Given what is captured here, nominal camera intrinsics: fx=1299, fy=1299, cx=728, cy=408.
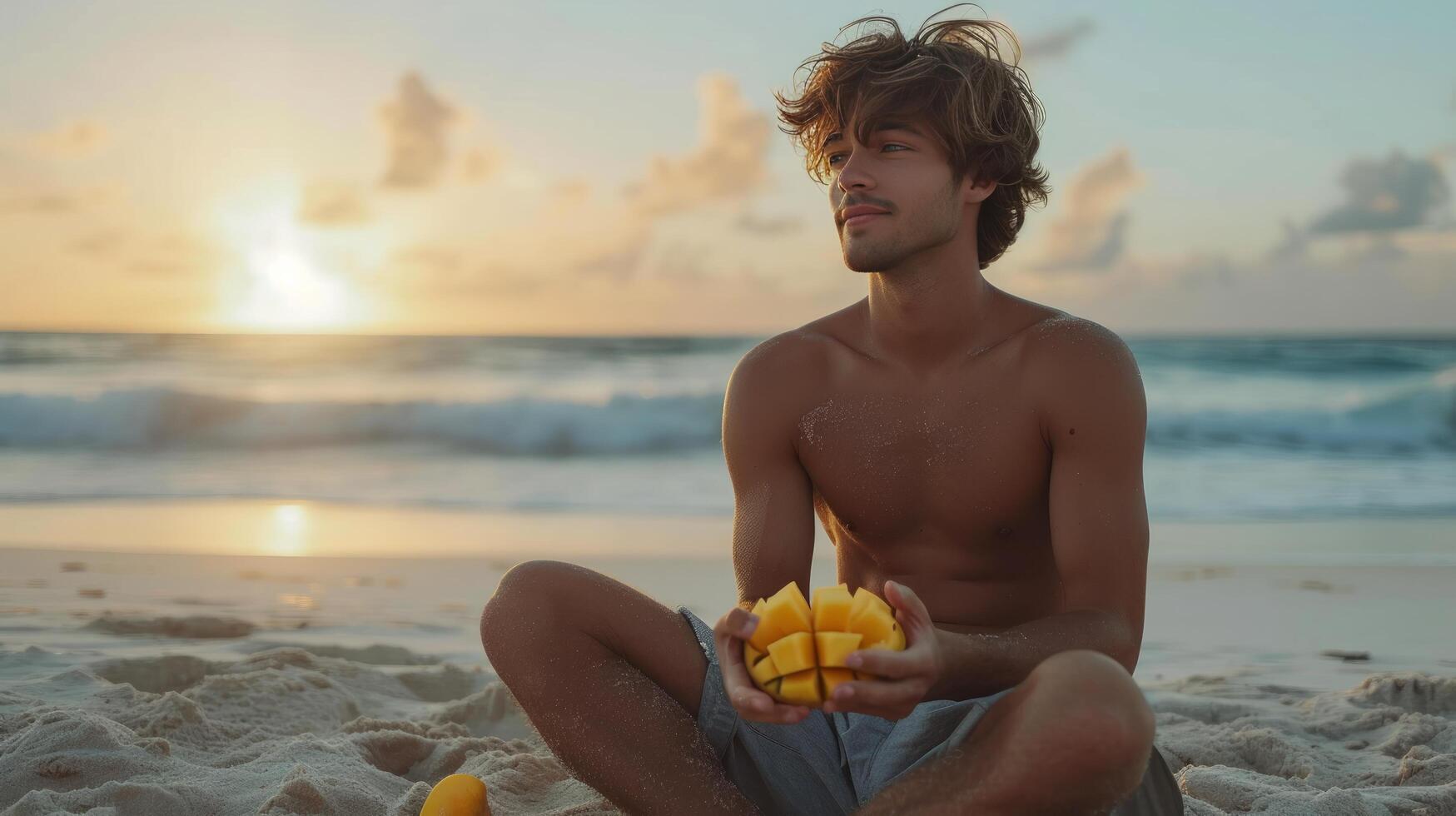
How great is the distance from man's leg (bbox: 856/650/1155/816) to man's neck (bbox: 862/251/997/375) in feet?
3.43

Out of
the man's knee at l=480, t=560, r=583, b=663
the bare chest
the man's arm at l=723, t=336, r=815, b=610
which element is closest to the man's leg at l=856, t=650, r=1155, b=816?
the bare chest

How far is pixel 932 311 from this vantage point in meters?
3.23

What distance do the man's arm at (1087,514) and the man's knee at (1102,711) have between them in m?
0.24

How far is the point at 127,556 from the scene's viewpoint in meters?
6.95

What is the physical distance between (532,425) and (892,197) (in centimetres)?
1317

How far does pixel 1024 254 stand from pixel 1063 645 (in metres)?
16.3

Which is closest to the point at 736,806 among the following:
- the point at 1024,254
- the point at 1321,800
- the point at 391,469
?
the point at 1321,800

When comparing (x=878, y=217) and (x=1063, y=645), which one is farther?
(x=878, y=217)

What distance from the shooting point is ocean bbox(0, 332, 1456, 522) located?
→ 35.0 ft

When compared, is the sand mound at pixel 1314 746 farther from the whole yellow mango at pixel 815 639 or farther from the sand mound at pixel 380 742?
the whole yellow mango at pixel 815 639

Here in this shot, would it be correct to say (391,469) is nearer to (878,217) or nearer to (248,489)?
(248,489)

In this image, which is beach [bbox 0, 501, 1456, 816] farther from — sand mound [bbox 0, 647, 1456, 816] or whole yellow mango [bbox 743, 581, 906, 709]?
whole yellow mango [bbox 743, 581, 906, 709]

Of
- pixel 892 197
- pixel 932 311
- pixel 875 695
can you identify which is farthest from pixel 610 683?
pixel 892 197

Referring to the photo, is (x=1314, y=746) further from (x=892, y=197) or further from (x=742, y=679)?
(x=742, y=679)
